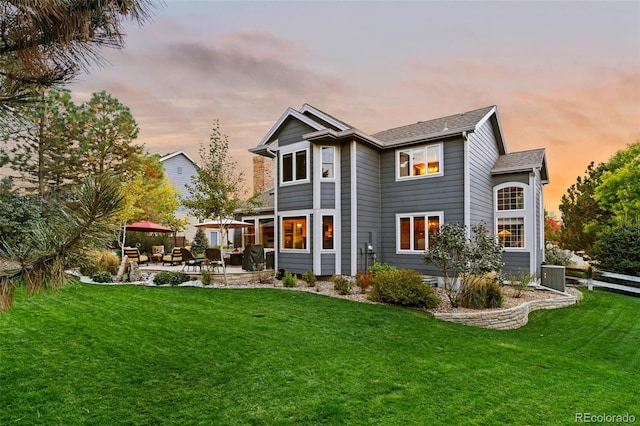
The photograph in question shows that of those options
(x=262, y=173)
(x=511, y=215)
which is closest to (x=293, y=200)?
(x=511, y=215)

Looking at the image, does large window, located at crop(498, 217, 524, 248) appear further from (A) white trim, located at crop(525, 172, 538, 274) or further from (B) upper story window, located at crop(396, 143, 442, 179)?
(B) upper story window, located at crop(396, 143, 442, 179)

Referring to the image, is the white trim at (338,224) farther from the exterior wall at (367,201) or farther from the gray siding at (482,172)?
the gray siding at (482,172)

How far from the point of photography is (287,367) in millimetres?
4785

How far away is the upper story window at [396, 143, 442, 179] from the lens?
12961 mm

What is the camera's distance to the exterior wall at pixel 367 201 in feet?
43.2

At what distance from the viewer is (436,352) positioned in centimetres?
585

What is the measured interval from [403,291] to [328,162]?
6.21 meters

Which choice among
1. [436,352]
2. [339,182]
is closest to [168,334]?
[436,352]

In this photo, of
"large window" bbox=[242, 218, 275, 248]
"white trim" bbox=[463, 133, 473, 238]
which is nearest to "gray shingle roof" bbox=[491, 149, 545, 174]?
"white trim" bbox=[463, 133, 473, 238]

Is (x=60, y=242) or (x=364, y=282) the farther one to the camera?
(x=364, y=282)

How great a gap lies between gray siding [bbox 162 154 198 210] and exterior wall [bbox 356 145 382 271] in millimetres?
18891

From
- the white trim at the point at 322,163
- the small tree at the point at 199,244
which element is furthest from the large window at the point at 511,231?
the small tree at the point at 199,244

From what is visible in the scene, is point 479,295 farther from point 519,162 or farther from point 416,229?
point 519,162

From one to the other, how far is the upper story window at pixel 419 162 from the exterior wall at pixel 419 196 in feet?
0.68
